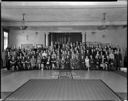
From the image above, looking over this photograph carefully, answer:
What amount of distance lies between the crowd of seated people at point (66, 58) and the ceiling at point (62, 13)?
4.78 ft

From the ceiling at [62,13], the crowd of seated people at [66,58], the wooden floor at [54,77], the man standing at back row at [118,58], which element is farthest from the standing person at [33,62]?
the man standing at back row at [118,58]

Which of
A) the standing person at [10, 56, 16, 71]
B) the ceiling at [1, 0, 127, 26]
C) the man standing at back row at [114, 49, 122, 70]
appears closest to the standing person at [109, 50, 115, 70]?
the man standing at back row at [114, 49, 122, 70]

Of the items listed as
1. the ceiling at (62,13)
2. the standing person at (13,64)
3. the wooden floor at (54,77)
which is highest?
the ceiling at (62,13)

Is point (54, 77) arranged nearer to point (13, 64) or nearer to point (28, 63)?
point (28, 63)

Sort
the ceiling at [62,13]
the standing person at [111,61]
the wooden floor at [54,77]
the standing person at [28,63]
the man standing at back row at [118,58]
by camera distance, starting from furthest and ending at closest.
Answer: the man standing at back row at [118,58]
the standing person at [111,61]
the standing person at [28,63]
the ceiling at [62,13]
the wooden floor at [54,77]

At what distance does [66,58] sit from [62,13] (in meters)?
2.29

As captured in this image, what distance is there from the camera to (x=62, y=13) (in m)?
8.37

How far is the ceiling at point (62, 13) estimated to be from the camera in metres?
6.61

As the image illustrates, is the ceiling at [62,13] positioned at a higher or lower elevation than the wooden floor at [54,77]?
higher

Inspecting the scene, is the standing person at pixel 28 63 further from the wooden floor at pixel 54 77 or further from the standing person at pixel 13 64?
the wooden floor at pixel 54 77

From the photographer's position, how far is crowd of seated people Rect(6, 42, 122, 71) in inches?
364

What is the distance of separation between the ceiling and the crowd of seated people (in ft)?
4.78

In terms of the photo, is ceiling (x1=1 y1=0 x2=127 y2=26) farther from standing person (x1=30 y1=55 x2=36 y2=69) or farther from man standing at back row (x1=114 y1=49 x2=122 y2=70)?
standing person (x1=30 y1=55 x2=36 y2=69)

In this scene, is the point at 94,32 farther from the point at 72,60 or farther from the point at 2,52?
the point at 2,52
